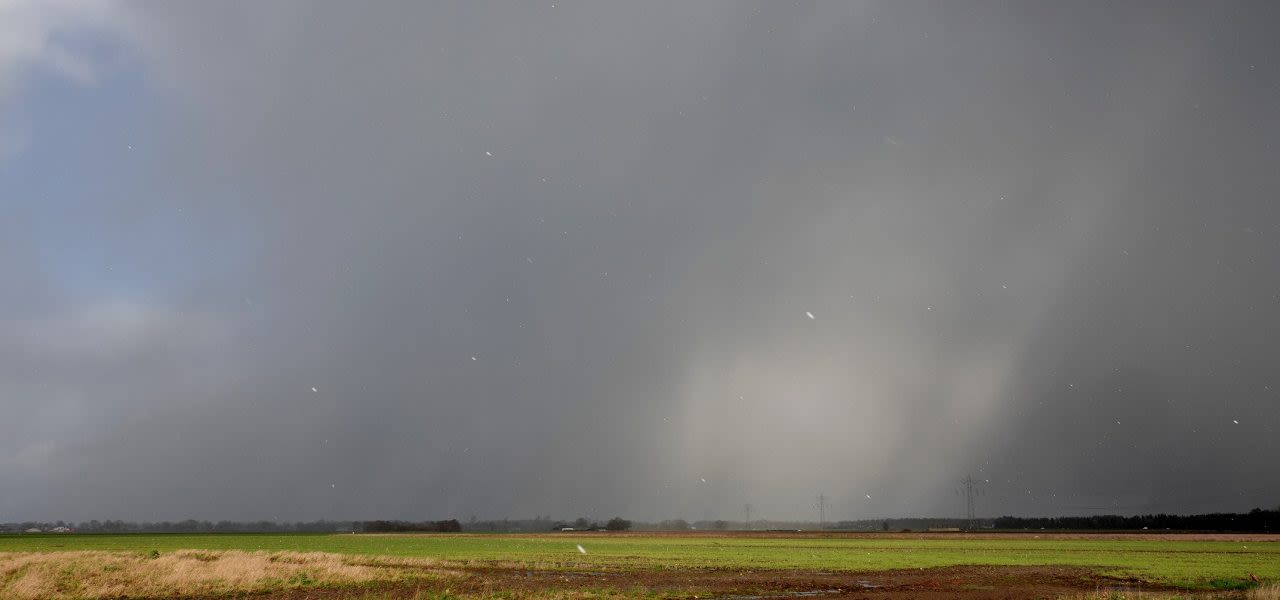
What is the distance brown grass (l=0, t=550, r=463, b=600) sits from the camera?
1426 inches

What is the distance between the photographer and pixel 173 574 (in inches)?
1629

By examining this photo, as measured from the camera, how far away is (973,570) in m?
55.7

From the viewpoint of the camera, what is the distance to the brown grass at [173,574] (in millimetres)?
36219

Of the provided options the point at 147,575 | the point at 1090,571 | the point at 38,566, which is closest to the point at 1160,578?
the point at 1090,571

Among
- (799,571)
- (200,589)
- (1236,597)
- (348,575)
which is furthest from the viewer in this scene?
(799,571)

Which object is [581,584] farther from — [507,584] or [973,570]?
[973,570]

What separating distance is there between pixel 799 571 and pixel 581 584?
62.5 ft

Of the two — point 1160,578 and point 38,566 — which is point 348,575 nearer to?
point 38,566

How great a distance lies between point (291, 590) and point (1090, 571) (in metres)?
54.2

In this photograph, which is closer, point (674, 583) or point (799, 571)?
point (674, 583)

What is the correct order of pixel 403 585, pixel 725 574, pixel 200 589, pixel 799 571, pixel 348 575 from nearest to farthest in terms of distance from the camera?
1. pixel 200 589
2. pixel 403 585
3. pixel 348 575
4. pixel 725 574
5. pixel 799 571

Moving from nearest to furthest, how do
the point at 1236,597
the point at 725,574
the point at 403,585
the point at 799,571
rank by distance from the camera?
the point at 1236,597
the point at 403,585
the point at 725,574
the point at 799,571

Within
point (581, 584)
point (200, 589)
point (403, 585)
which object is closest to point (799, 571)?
point (581, 584)

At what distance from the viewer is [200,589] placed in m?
38.7
